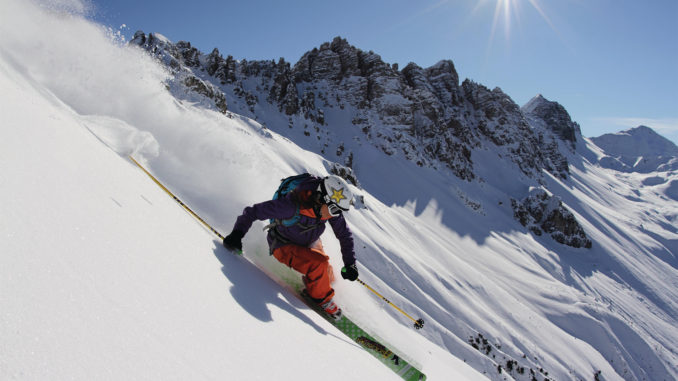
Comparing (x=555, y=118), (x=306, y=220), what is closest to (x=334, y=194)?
(x=306, y=220)

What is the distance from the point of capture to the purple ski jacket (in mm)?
4410

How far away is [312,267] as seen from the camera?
4.50 meters

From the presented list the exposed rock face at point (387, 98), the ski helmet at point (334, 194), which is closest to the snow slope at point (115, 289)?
the ski helmet at point (334, 194)

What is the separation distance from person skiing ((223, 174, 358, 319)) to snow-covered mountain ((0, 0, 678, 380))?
0.52 metres

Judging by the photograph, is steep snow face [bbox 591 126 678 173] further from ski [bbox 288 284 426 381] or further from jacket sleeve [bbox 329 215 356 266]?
ski [bbox 288 284 426 381]

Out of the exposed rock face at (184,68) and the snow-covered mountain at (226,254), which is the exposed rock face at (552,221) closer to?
the snow-covered mountain at (226,254)

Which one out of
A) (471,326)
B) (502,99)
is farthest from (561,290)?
(502,99)

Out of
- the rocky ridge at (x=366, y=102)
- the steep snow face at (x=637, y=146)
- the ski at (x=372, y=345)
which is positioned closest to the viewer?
the ski at (x=372, y=345)

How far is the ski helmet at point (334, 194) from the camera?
14.6ft

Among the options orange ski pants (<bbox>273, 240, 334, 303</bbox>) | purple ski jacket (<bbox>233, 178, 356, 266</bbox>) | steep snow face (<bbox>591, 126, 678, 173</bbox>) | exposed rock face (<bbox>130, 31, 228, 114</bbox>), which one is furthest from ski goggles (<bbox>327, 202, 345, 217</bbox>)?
steep snow face (<bbox>591, 126, 678, 173</bbox>)

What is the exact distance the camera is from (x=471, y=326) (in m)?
16.2

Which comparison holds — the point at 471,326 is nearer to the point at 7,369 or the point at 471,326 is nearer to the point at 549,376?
the point at 549,376

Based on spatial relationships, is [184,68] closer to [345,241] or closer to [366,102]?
[366,102]

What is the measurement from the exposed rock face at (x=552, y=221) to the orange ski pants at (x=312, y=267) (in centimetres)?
5147
